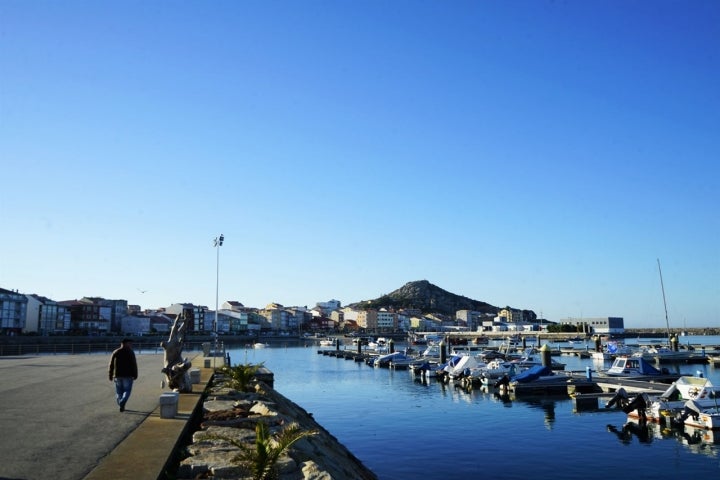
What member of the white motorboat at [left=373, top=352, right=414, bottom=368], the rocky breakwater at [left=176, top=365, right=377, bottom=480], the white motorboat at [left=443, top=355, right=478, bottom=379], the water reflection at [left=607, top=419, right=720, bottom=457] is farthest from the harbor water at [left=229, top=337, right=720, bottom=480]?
the white motorboat at [left=373, top=352, right=414, bottom=368]

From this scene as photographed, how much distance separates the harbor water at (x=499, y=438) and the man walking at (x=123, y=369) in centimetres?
1187


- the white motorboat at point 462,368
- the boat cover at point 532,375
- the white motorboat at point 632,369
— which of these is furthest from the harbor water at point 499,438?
the white motorboat at point 632,369

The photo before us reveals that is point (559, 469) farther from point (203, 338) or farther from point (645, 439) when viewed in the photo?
point (203, 338)

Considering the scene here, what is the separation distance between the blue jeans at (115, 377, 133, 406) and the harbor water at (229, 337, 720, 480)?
465 inches

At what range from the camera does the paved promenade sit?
394 inches

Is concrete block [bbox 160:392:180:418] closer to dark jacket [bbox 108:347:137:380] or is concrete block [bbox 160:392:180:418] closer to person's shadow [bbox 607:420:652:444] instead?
dark jacket [bbox 108:347:137:380]

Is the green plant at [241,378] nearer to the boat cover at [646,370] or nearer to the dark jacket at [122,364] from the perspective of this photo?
the dark jacket at [122,364]

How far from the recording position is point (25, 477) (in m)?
9.52

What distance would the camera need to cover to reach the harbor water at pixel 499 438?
80.9ft

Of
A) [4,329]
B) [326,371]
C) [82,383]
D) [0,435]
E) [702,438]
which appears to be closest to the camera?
[0,435]

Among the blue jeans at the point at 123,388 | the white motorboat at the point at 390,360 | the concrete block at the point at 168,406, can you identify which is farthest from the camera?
the white motorboat at the point at 390,360

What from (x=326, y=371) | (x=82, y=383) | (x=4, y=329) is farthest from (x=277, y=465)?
(x=4, y=329)

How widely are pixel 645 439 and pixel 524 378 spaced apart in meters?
19.2

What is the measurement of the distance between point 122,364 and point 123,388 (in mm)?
962
